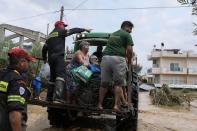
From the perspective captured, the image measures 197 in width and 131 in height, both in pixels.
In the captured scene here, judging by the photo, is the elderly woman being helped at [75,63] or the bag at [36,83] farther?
the bag at [36,83]

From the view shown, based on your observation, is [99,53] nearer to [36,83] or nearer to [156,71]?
[36,83]

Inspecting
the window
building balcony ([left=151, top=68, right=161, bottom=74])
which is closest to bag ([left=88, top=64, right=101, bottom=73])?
the window

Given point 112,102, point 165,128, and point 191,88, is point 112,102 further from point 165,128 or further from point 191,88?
point 191,88

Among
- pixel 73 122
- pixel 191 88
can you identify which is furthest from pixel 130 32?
pixel 191 88

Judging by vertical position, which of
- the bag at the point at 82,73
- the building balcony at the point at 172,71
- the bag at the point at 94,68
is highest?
the building balcony at the point at 172,71

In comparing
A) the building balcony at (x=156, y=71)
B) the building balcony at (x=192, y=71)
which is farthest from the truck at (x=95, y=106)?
the building balcony at (x=156, y=71)

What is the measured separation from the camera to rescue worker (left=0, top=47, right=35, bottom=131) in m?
4.54

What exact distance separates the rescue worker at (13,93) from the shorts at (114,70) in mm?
4495

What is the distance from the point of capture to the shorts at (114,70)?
9094 millimetres

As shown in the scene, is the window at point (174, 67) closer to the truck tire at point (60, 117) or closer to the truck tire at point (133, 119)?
the truck tire at point (60, 117)

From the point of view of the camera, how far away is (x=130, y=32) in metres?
9.23

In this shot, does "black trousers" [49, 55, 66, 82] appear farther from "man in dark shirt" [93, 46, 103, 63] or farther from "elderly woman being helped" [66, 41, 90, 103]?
"man in dark shirt" [93, 46, 103, 63]

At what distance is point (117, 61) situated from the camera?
9125 mm

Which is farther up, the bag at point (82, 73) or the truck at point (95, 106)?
the bag at point (82, 73)
